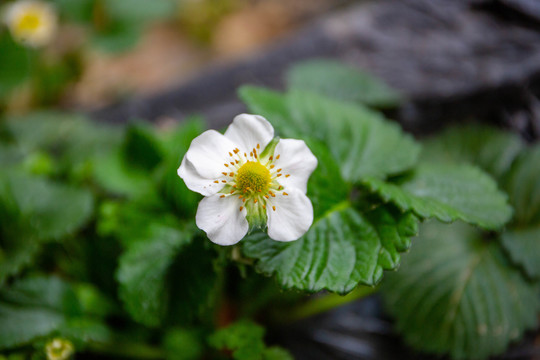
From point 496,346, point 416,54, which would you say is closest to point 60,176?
point 496,346

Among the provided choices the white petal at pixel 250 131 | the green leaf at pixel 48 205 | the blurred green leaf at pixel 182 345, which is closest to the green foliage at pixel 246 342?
the blurred green leaf at pixel 182 345

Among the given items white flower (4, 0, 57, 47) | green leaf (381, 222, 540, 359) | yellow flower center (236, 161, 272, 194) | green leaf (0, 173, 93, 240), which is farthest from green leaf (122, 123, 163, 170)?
white flower (4, 0, 57, 47)

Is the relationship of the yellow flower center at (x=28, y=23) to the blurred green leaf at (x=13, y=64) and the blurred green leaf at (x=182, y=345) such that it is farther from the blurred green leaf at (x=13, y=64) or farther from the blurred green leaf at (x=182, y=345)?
the blurred green leaf at (x=182, y=345)

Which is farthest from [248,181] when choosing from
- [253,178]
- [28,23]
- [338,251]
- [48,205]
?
[28,23]

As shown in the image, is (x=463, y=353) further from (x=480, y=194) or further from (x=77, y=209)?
(x=77, y=209)

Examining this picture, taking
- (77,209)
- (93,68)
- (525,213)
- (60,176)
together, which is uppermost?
(93,68)
